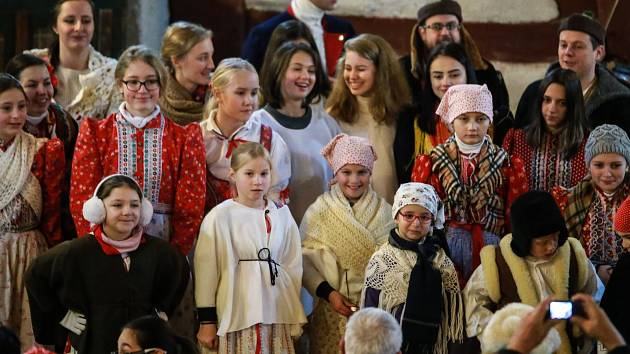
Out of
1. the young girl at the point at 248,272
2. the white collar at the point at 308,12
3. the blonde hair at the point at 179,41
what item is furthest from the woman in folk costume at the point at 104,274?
the white collar at the point at 308,12

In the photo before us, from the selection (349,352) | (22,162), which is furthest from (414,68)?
(349,352)

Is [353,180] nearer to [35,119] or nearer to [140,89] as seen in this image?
[140,89]

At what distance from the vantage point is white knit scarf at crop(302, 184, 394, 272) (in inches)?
243

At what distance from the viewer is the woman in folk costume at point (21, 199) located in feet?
20.1

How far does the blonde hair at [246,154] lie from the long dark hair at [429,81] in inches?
38.5

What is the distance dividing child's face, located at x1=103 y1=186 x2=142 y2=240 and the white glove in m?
0.35

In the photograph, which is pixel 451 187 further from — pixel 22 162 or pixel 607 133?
pixel 22 162

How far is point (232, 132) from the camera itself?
6.46m

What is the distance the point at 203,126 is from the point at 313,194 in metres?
0.65

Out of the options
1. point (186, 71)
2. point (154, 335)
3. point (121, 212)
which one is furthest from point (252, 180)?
point (186, 71)

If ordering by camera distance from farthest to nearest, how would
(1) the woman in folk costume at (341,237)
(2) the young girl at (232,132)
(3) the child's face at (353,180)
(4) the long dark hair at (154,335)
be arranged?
(2) the young girl at (232,132)
(3) the child's face at (353,180)
(1) the woman in folk costume at (341,237)
(4) the long dark hair at (154,335)

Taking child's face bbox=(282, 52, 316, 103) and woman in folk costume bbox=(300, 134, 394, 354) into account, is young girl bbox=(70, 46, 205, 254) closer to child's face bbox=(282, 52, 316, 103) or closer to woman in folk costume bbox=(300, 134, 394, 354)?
woman in folk costume bbox=(300, 134, 394, 354)

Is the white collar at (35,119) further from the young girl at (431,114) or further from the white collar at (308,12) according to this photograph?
A: the white collar at (308,12)

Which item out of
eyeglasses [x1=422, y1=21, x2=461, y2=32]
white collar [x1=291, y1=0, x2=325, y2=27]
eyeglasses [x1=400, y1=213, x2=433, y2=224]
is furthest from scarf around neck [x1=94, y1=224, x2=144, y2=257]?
white collar [x1=291, y1=0, x2=325, y2=27]
